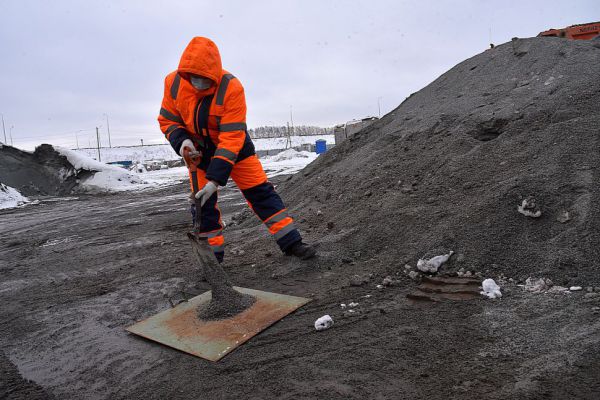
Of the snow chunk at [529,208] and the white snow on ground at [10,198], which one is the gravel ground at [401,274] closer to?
the snow chunk at [529,208]

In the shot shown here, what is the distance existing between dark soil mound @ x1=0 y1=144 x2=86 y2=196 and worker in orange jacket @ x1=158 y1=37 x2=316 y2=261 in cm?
1335

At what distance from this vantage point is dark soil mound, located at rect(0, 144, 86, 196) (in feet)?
47.9

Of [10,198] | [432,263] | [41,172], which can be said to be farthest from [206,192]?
[41,172]

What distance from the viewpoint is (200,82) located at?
→ 10.2 feet

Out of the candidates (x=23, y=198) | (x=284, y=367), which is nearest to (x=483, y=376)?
(x=284, y=367)

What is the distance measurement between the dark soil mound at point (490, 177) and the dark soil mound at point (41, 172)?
12.2m

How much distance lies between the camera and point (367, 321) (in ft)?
7.63

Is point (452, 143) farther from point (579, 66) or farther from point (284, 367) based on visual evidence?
point (284, 367)

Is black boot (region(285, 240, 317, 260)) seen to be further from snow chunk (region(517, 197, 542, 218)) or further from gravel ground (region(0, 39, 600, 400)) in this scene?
snow chunk (region(517, 197, 542, 218))

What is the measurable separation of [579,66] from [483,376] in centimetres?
418

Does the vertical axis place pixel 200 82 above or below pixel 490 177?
above

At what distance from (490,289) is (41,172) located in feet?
53.8

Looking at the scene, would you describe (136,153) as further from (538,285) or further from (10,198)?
(538,285)

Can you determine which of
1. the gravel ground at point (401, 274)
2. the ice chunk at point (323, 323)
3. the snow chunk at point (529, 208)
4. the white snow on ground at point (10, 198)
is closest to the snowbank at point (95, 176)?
the white snow on ground at point (10, 198)
